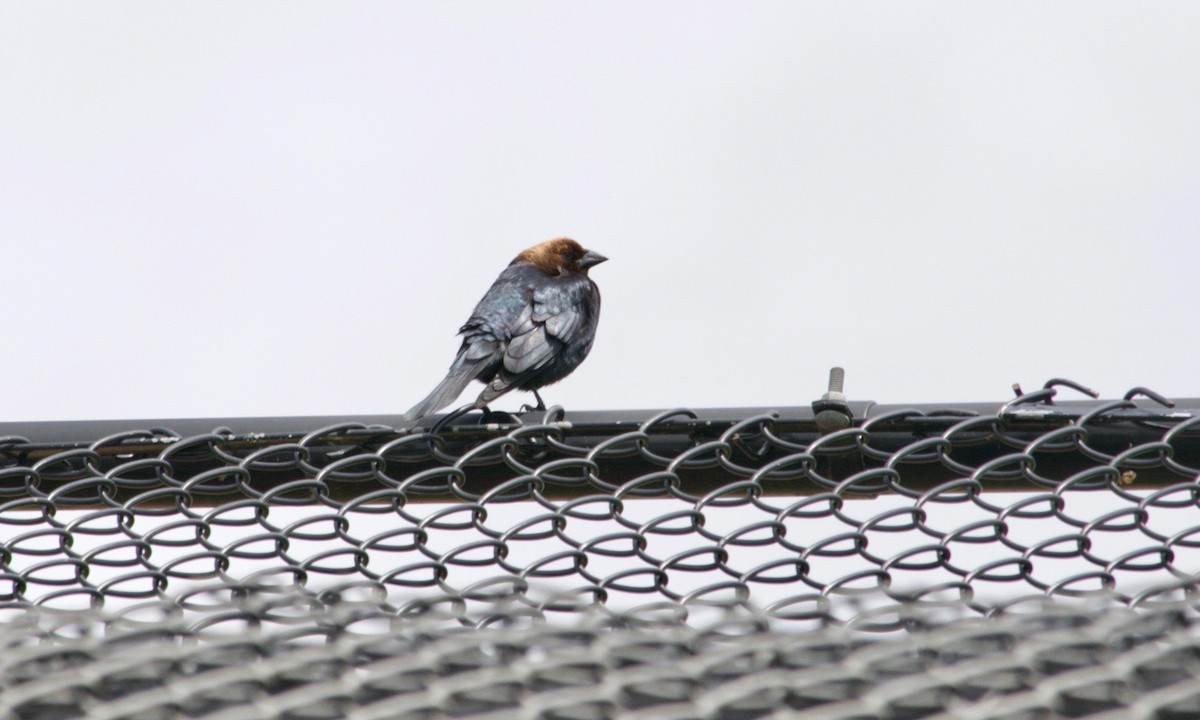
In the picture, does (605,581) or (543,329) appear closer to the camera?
(605,581)

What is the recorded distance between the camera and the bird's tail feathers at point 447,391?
6211 millimetres

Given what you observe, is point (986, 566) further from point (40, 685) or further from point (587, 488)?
point (40, 685)

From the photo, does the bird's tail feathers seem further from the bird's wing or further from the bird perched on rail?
the bird's wing

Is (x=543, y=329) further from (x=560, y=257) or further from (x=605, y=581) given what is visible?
(x=605, y=581)

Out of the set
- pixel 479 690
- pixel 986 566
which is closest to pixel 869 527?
pixel 986 566

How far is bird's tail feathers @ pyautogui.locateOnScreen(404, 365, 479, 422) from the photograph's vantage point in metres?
6.21

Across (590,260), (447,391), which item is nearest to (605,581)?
Answer: (447,391)

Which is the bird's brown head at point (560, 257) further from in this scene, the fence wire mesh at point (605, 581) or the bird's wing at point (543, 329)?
the fence wire mesh at point (605, 581)

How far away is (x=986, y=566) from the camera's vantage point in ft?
7.18

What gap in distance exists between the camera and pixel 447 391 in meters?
6.39

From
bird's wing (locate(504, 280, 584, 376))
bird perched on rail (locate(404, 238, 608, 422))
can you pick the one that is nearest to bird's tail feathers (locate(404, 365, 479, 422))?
bird perched on rail (locate(404, 238, 608, 422))

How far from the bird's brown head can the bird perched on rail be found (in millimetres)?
452

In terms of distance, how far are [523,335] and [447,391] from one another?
27.6 inches

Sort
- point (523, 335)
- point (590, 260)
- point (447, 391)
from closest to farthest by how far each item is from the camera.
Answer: point (447, 391) → point (523, 335) → point (590, 260)
